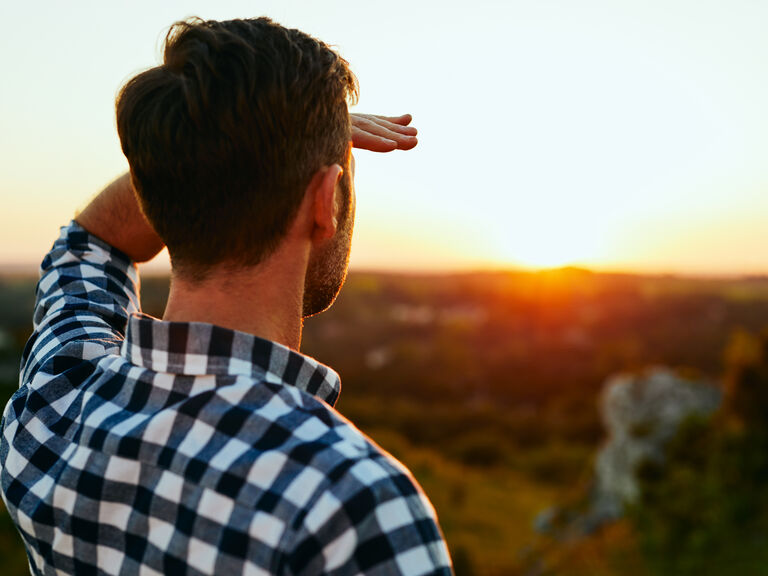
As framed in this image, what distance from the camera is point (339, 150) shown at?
50.3 inches

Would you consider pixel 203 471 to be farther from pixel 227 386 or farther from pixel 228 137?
pixel 228 137

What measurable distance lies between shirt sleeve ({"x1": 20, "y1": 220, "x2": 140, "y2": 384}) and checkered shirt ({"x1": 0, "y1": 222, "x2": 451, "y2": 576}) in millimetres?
112

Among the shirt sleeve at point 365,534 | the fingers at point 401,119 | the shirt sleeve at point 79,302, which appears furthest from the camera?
→ the fingers at point 401,119

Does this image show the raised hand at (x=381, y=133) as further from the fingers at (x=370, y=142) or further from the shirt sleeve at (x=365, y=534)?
the shirt sleeve at (x=365, y=534)

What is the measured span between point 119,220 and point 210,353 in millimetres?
946

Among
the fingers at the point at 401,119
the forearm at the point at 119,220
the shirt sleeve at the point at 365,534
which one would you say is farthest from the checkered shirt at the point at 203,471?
the fingers at the point at 401,119

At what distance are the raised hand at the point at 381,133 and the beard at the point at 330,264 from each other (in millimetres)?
343

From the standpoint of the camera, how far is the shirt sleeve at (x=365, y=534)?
93 cm

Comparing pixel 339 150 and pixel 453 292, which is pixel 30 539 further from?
pixel 453 292

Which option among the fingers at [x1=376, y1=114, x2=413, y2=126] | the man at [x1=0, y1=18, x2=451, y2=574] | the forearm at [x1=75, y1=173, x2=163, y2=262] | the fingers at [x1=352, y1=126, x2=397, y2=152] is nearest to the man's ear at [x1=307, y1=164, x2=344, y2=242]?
the man at [x1=0, y1=18, x2=451, y2=574]

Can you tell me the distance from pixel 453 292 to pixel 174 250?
44.2 m

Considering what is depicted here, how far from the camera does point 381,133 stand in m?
1.67

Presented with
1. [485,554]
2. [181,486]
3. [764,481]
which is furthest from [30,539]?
[485,554]

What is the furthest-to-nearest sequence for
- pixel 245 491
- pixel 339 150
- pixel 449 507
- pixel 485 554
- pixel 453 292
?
pixel 453 292 < pixel 449 507 < pixel 485 554 < pixel 339 150 < pixel 245 491
